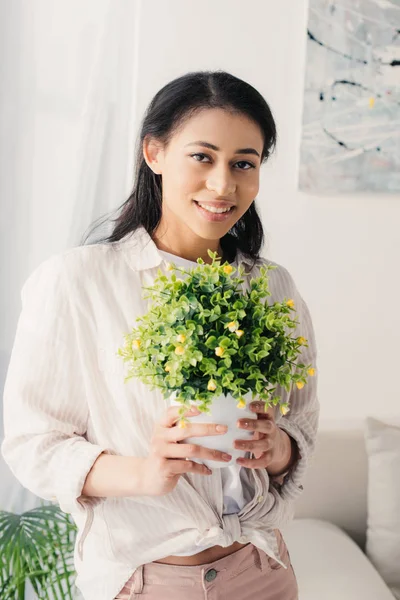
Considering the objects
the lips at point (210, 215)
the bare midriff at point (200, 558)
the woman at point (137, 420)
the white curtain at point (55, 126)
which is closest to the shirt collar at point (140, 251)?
the woman at point (137, 420)

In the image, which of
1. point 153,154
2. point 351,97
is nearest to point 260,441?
point 153,154

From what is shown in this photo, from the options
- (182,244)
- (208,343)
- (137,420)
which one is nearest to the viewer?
(208,343)

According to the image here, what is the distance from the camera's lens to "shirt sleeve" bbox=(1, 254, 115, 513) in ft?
3.43

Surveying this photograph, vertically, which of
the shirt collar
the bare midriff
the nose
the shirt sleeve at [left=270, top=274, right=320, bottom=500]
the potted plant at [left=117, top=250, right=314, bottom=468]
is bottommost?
the bare midriff

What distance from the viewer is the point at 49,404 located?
1.08 m

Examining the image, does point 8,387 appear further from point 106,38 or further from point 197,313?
point 106,38

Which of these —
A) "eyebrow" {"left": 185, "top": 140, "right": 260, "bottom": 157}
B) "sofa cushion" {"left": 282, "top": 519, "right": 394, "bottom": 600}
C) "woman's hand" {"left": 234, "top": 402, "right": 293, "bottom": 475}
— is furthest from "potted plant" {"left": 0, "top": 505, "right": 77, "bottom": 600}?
"eyebrow" {"left": 185, "top": 140, "right": 260, "bottom": 157}

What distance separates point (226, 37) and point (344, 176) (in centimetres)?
53

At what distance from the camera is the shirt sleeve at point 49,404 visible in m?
1.04

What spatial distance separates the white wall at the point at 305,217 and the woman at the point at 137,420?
911 millimetres

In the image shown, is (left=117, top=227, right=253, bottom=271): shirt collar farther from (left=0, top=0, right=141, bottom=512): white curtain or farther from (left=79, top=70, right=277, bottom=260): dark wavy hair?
(left=0, top=0, right=141, bottom=512): white curtain

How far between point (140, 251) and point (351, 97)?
4.00 feet

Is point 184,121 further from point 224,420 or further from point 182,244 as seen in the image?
point 224,420

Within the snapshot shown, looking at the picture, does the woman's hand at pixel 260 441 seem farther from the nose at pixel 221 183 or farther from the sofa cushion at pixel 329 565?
the sofa cushion at pixel 329 565
